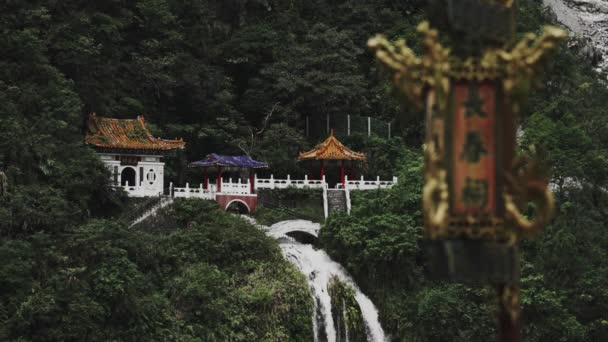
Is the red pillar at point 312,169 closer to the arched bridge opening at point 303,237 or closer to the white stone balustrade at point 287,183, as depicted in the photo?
the white stone balustrade at point 287,183

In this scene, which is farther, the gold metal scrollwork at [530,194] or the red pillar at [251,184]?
the red pillar at [251,184]

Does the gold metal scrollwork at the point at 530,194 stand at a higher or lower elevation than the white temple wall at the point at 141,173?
lower

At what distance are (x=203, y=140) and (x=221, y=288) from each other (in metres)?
11.1

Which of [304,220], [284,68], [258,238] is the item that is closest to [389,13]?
[284,68]

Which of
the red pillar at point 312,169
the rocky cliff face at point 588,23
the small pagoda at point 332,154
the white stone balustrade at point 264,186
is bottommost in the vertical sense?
the white stone balustrade at point 264,186

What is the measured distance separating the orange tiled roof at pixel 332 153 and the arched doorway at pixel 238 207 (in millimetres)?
3095

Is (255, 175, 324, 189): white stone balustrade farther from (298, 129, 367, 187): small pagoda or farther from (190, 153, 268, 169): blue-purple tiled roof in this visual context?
(190, 153, 268, 169): blue-purple tiled roof

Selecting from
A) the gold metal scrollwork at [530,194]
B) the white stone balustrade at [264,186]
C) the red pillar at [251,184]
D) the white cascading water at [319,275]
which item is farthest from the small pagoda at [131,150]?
the gold metal scrollwork at [530,194]

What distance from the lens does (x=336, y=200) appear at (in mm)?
33438

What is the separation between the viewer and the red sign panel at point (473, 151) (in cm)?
811

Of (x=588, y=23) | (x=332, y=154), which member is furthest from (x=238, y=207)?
(x=588, y=23)

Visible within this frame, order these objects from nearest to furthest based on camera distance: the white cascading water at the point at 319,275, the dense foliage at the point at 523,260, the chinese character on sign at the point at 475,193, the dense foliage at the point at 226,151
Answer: the chinese character on sign at the point at 475,193 → the dense foliage at the point at 226,151 → the dense foliage at the point at 523,260 → the white cascading water at the point at 319,275

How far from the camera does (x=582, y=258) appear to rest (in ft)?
98.8

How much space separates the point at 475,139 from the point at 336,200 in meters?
25.3
